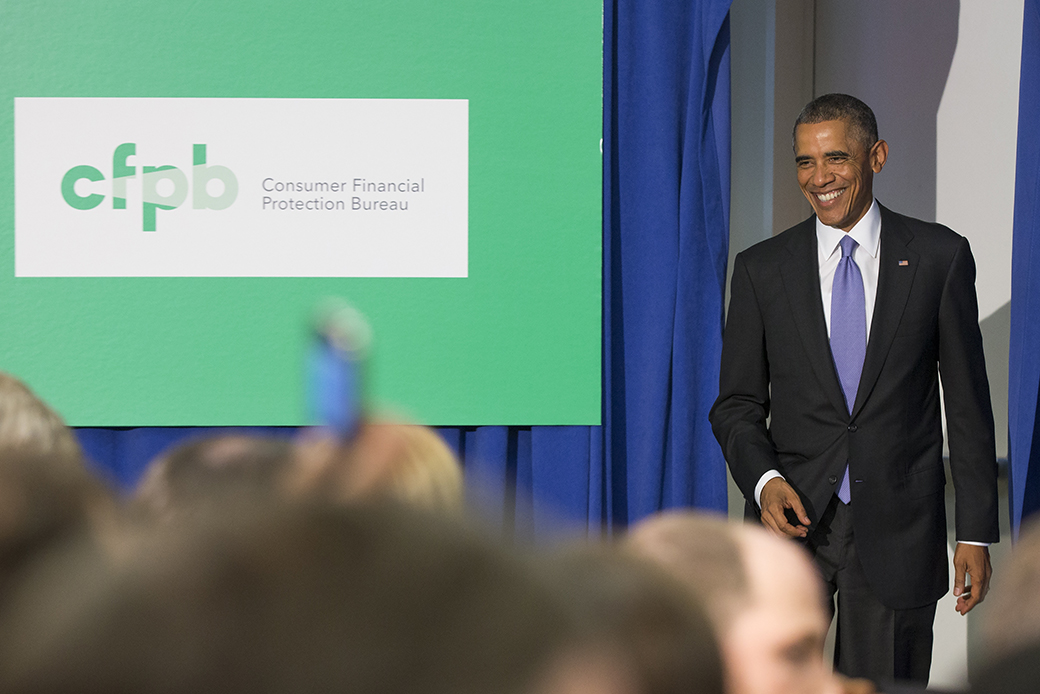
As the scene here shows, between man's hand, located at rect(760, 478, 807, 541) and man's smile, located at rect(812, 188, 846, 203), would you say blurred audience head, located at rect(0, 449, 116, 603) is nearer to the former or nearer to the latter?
man's hand, located at rect(760, 478, 807, 541)

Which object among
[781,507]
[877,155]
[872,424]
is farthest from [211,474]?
[877,155]

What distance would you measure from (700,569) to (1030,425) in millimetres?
2600

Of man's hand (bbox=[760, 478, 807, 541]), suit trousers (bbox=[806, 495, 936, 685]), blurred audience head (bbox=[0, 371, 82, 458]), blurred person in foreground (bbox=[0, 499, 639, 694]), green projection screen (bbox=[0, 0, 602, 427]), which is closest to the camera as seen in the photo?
blurred person in foreground (bbox=[0, 499, 639, 694])

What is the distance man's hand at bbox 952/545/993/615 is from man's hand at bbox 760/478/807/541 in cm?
37

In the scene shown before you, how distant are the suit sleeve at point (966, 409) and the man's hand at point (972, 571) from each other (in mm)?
26

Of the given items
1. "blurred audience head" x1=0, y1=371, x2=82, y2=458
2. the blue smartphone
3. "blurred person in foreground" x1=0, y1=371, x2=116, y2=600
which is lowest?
"blurred audience head" x1=0, y1=371, x2=82, y2=458

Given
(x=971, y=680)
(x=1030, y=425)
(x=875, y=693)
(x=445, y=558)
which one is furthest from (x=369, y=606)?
(x=1030, y=425)

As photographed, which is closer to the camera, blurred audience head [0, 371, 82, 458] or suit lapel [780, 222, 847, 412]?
blurred audience head [0, 371, 82, 458]

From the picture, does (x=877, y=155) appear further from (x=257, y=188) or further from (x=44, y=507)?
(x=44, y=507)

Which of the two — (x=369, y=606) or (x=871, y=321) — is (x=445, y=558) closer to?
(x=369, y=606)

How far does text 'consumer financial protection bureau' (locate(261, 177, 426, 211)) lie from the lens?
292 centimetres

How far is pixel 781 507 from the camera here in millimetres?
2113

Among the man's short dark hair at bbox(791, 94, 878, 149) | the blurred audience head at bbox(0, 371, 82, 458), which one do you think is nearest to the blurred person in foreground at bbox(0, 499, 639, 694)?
the blurred audience head at bbox(0, 371, 82, 458)

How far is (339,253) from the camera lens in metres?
2.93
